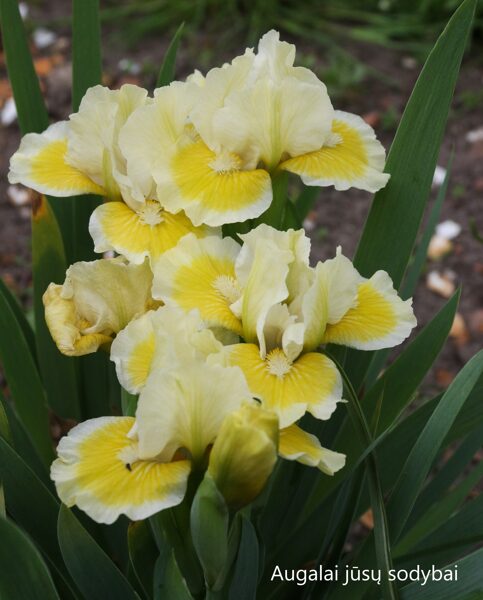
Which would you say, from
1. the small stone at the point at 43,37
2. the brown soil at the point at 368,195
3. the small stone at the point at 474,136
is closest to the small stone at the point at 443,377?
the brown soil at the point at 368,195

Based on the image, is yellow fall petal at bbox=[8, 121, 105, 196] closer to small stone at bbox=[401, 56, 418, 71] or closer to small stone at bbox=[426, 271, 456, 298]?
small stone at bbox=[426, 271, 456, 298]

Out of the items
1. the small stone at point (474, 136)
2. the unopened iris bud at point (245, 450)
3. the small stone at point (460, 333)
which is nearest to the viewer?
the unopened iris bud at point (245, 450)

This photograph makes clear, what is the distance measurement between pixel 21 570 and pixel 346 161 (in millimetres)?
565

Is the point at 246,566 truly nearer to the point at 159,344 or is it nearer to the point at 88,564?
the point at 88,564

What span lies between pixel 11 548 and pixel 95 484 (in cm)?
9

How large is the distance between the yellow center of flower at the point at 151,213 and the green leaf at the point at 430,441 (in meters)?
0.36

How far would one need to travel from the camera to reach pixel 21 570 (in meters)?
0.78

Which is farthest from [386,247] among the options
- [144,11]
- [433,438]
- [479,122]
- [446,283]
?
[144,11]

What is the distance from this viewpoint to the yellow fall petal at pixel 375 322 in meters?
0.86

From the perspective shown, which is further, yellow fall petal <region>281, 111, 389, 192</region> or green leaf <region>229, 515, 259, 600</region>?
yellow fall petal <region>281, 111, 389, 192</region>

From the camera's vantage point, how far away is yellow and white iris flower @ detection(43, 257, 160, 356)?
916mm

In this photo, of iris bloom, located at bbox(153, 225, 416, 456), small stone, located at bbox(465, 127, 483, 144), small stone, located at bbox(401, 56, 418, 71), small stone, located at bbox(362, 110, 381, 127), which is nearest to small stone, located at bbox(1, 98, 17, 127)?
small stone, located at bbox(362, 110, 381, 127)

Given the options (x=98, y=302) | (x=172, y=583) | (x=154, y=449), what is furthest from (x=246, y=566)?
(x=98, y=302)

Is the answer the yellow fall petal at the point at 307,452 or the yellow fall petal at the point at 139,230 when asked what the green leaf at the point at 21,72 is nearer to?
the yellow fall petal at the point at 139,230
